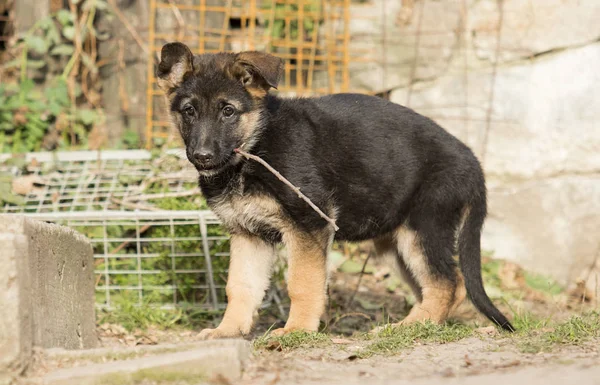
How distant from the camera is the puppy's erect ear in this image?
432 cm

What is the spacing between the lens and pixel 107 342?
5051mm

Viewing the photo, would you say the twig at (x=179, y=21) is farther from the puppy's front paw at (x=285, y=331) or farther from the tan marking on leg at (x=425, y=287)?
the puppy's front paw at (x=285, y=331)

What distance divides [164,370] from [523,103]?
455cm

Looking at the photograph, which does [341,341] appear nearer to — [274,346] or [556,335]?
[274,346]

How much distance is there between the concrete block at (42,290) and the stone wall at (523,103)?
11.6 ft

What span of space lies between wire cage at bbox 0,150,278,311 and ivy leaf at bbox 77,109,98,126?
1.06m

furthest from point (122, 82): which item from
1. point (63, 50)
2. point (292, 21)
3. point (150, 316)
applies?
point (150, 316)

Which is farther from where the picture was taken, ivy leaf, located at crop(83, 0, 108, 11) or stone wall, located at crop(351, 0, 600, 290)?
ivy leaf, located at crop(83, 0, 108, 11)

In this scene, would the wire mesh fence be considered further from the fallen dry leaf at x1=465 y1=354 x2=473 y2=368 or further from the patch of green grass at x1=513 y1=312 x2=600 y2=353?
the fallen dry leaf at x1=465 y1=354 x2=473 y2=368

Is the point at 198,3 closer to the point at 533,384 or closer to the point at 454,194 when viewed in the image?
the point at 454,194

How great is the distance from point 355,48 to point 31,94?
290 centimetres

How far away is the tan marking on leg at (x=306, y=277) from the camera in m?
4.27

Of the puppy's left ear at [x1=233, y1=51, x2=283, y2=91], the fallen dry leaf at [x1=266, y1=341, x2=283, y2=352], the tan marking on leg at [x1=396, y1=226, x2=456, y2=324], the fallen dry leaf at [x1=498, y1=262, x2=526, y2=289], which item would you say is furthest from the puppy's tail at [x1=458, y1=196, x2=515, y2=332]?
the fallen dry leaf at [x1=498, y1=262, x2=526, y2=289]

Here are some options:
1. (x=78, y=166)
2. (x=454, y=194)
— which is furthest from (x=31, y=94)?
(x=454, y=194)
